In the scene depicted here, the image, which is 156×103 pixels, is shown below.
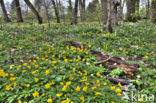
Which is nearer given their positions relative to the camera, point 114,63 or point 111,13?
point 114,63

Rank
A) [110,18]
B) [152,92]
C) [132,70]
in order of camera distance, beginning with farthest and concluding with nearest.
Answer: [110,18], [132,70], [152,92]

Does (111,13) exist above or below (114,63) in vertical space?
above

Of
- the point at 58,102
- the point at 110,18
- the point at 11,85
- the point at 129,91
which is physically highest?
the point at 110,18

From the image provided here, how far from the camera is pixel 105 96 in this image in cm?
269

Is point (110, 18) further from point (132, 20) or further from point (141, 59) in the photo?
point (132, 20)

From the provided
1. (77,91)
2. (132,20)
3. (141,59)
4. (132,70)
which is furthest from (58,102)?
(132,20)

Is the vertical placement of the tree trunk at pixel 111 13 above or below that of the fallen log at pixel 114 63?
above

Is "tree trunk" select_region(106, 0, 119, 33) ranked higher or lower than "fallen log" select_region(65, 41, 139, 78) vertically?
higher

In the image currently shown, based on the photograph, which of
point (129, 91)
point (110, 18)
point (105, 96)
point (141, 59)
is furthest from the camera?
point (110, 18)

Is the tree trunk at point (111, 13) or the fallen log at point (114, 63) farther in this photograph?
the tree trunk at point (111, 13)

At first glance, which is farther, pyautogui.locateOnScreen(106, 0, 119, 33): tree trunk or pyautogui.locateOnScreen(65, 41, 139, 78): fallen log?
pyautogui.locateOnScreen(106, 0, 119, 33): tree trunk

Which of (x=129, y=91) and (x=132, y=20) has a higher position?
(x=132, y=20)

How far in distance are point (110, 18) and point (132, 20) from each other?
9730 mm

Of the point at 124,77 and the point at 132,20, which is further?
the point at 132,20
